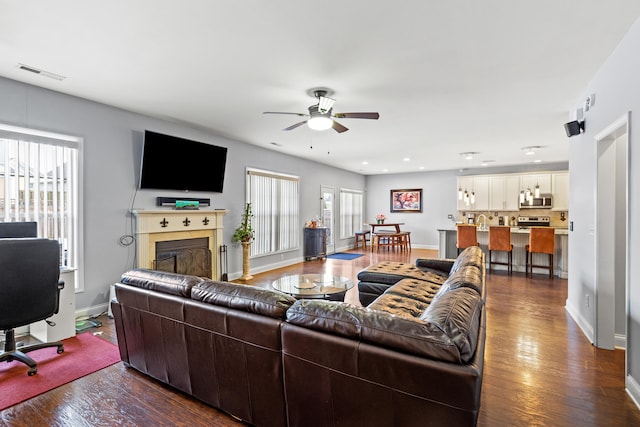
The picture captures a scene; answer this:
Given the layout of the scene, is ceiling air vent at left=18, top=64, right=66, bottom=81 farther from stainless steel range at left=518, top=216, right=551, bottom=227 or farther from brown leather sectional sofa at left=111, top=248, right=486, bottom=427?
stainless steel range at left=518, top=216, right=551, bottom=227

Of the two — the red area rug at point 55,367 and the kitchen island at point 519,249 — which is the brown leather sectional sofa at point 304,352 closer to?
the red area rug at point 55,367

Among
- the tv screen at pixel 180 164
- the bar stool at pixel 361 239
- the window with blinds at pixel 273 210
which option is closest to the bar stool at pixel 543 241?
the window with blinds at pixel 273 210

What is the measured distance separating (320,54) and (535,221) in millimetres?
8167

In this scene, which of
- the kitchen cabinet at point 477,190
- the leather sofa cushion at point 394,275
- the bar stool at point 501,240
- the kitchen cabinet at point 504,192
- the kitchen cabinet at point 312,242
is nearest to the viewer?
the leather sofa cushion at point 394,275

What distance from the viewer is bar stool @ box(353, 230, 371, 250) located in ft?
33.9

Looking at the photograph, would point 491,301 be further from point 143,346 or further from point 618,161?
point 143,346

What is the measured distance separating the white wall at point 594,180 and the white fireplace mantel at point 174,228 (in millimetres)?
4940

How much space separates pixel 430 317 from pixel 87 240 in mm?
4057

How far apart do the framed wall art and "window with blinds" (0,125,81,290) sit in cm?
925

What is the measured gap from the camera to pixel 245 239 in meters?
5.85

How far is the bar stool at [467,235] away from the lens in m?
6.46

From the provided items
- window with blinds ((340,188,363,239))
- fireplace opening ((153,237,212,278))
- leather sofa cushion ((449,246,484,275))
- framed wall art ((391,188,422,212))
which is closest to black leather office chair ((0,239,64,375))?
fireplace opening ((153,237,212,278))

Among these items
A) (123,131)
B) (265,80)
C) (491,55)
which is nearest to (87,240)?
(123,131)

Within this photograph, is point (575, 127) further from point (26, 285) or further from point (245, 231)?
point (26, 285)
